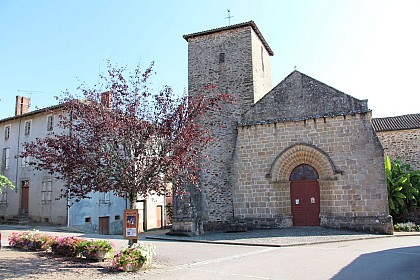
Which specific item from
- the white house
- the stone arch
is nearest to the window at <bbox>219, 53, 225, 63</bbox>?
the stone arch

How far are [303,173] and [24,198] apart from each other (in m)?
17.3

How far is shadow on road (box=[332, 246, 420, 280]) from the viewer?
277 inches

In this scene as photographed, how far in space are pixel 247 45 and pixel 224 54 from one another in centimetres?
132

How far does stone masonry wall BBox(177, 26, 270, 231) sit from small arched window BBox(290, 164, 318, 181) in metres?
2.98

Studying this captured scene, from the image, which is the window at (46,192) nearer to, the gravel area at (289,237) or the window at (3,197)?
the window at (3,197)

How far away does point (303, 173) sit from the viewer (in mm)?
16125

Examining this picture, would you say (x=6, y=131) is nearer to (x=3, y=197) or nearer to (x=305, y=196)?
(x=3, y=197)

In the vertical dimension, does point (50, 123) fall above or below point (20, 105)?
below

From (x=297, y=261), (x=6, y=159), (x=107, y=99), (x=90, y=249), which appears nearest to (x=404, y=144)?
(x=297, y=261)

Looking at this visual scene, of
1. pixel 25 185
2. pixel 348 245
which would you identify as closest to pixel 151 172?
pixel 348 245

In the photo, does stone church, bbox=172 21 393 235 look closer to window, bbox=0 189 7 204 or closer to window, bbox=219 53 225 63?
window, bbox=219 53 225 63

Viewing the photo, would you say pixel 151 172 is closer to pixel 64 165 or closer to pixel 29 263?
pixel 64 165

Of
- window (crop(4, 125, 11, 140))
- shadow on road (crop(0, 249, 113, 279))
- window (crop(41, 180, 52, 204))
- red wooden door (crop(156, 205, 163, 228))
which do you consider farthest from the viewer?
red wooden door (crop(156, 205, 163, 228))

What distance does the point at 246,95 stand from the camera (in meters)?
18.0
